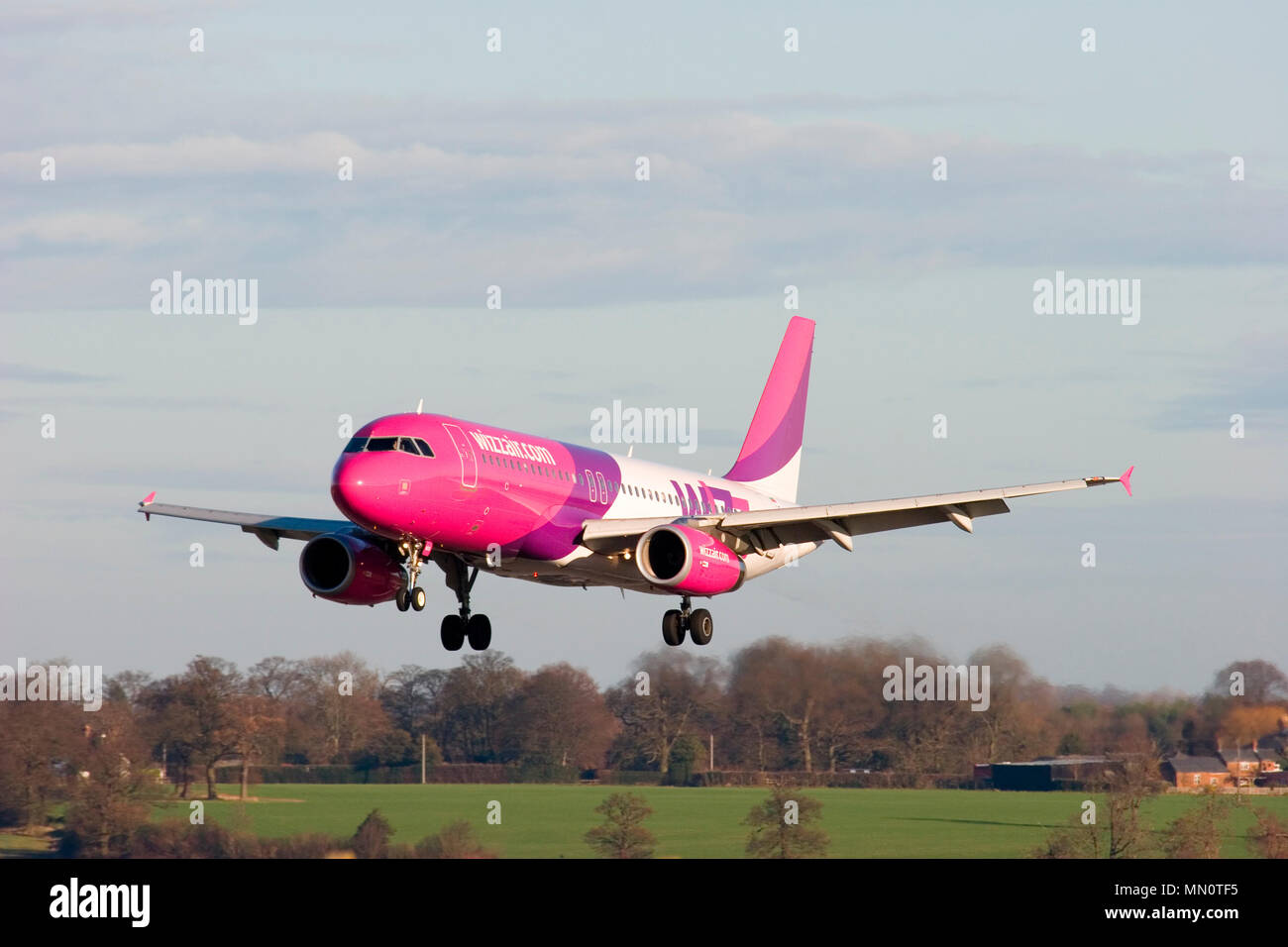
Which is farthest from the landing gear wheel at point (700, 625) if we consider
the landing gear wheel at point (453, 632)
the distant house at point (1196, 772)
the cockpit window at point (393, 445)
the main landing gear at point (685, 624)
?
the distant house at point (1196, 772)

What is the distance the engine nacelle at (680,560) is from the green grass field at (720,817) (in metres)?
17.8

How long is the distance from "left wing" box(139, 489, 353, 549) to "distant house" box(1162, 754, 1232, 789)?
92.8 feet

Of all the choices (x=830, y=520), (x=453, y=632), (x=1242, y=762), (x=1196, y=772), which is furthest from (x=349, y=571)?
(x=1242, y=762)

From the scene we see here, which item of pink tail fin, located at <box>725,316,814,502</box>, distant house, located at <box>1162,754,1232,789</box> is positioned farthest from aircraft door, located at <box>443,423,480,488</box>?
distant house, located at <box>1162,754,1232,789</box>

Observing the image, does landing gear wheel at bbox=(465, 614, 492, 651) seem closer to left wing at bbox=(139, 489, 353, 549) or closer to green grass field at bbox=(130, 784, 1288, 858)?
left wing at bbox=(139, 489, 353, 549)

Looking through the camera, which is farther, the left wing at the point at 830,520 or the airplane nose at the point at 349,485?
the left wing at the point at 830,520

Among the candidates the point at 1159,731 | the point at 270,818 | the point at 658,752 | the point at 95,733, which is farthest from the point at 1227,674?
the point at 95,733

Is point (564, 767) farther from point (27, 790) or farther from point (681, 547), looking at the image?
point (681, 547)

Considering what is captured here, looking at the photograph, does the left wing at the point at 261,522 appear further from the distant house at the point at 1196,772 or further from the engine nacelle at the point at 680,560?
the distant house at the point at 1196,772

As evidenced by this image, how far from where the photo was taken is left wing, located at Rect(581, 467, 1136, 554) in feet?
151

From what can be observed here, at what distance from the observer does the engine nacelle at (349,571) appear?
46.2 meters

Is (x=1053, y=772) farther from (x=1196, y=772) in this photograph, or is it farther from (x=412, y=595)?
(x=412, y=595)

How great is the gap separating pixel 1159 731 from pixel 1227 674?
2785mm

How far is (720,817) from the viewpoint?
64.0 m
